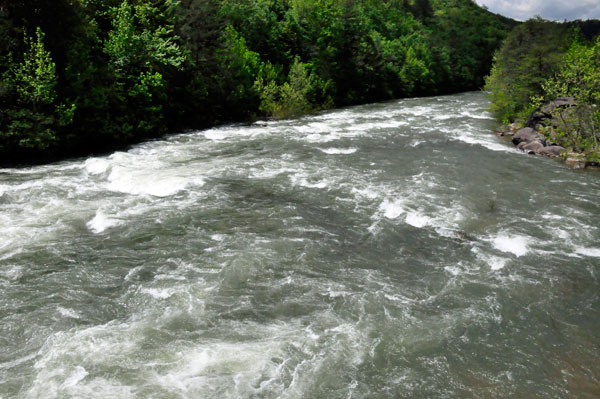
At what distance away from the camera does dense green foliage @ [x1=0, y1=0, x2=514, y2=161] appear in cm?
1747

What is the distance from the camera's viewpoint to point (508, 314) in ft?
26.0

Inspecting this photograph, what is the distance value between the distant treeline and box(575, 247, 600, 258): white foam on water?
9.59 meters

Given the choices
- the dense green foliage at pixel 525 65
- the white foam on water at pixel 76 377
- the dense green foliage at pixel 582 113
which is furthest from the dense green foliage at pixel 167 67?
the dense green foliage at pixel 582 113

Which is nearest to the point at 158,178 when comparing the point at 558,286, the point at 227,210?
the point at 227,210

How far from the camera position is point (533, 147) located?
821 inches

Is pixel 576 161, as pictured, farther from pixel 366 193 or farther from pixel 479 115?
pixel 479 115

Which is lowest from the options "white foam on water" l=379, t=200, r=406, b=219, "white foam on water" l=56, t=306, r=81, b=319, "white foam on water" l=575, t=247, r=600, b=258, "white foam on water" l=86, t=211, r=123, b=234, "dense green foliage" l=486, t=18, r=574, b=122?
"white foam on water" l=56, t=306, r=81, b=319

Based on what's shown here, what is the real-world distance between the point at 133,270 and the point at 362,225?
235 inches

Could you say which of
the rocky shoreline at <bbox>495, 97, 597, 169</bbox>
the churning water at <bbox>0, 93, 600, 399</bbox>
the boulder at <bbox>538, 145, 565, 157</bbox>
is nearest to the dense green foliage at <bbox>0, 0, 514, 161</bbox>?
the churning water at <bbox>0, 93, 600, 399</bbox>

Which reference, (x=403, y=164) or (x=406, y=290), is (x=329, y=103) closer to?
(x=403, y=164)

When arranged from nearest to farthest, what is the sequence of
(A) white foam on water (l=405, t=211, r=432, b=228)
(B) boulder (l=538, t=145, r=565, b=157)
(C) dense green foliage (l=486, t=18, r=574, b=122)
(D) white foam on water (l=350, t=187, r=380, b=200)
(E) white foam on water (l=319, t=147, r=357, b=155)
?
(A) white foam on water (l=405, t=211, r=432, b=228)
(D) white foam on water (l=350, t=187, r=380, b=200)
(B) boulder (l=538, t=145, r=565, b=157)
(E) white foam on water (l=319, t=147, r=357, b=155)
(C) dense green foliage (l=486, t=18, r=574, b=122)

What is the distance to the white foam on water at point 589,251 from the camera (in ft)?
33.3

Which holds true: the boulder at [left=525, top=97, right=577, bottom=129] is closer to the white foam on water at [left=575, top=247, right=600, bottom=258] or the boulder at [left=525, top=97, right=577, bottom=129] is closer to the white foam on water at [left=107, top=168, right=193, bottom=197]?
the white foam on water at [left=575, top=247, right=600, bottom=258]

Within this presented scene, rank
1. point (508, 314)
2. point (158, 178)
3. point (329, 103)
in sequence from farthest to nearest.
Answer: point (329, 103), point (158, 178), point (508, 314)
